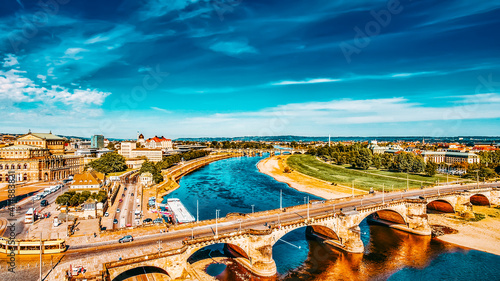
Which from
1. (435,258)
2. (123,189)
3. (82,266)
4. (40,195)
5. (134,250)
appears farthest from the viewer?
(123,189)

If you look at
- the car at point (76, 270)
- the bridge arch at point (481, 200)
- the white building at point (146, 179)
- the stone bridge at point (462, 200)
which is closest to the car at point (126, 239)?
the car at point (76, 270)

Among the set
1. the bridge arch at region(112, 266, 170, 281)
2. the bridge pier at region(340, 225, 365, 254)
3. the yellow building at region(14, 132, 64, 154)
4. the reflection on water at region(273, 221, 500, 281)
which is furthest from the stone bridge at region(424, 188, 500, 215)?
the yellow building at region(14, 132, 64, 154)

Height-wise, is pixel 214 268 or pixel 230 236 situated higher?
pixel 230 236

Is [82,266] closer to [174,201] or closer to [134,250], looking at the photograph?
[134,250]

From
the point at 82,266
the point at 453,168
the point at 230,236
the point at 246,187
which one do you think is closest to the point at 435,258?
the point at 230,236

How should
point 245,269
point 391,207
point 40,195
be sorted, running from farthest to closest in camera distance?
point 40,195
point 391,207
point 245,269

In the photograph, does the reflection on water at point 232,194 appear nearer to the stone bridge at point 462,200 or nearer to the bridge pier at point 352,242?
the bridge pier at point 352,242
